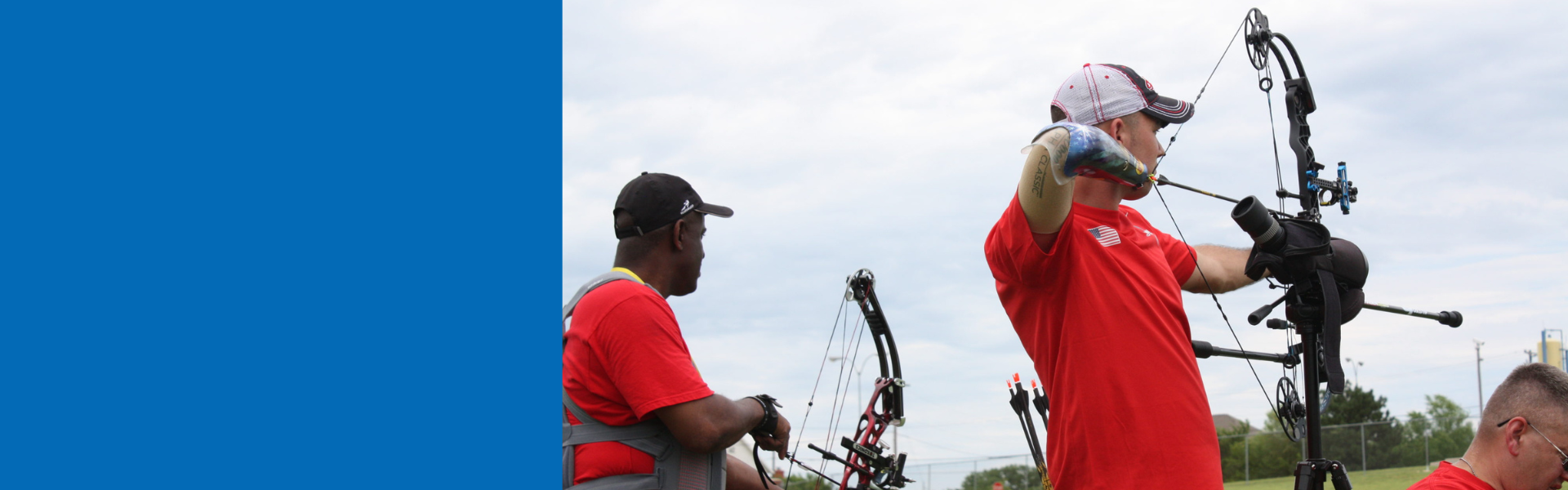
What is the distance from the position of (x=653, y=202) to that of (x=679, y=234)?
0.11 m

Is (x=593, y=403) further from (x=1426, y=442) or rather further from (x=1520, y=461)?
(x=1426, y=442)

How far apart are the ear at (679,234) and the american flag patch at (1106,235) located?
1034 millimetres

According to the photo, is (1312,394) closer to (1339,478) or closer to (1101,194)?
(1339,478)

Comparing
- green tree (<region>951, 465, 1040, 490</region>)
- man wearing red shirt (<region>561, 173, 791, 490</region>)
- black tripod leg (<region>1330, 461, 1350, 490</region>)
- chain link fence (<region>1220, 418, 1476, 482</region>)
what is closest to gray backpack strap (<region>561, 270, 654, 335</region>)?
man wearing red shirt (<region>561, 173, 791, 490</region>)

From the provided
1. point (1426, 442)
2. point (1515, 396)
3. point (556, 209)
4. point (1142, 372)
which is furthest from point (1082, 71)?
point (1426, 442)

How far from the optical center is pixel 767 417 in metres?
2.77

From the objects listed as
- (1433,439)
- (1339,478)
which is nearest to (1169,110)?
(1339,478)

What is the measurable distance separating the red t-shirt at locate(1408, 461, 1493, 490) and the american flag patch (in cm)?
113

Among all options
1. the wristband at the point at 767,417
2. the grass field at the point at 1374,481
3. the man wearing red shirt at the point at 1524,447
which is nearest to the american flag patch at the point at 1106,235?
the wristband at the point at 767,417

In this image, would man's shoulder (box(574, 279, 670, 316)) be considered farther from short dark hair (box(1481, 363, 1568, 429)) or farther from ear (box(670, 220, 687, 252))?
short dark hair (box(1481, 363, 1568, 429))

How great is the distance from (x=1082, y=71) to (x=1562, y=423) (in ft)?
5.70

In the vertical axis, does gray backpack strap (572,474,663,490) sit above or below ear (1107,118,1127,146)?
below

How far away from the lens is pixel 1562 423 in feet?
10.1

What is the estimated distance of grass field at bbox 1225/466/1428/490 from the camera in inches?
785
